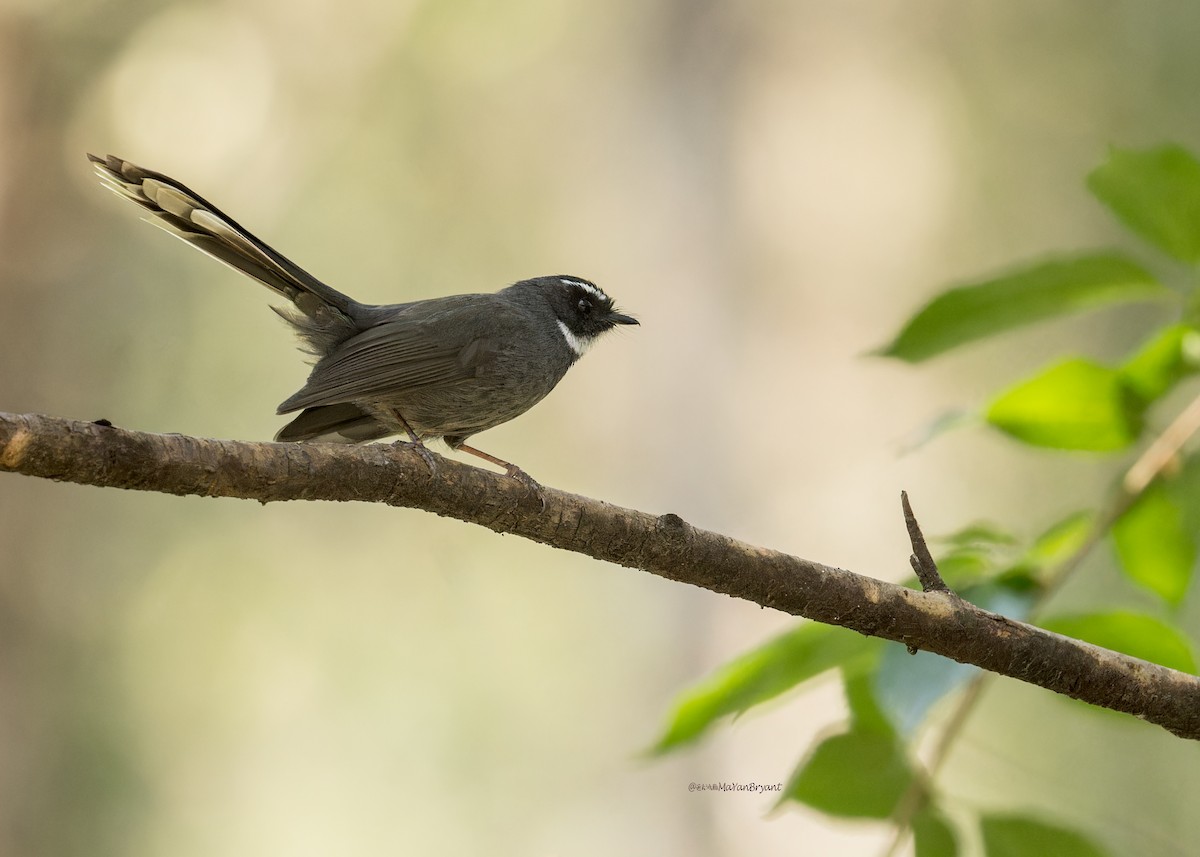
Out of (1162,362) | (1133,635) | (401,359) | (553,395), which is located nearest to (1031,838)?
(1133,635)

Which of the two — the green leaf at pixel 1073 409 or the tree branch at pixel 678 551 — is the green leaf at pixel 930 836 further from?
the green leaf at pixel 1073 409

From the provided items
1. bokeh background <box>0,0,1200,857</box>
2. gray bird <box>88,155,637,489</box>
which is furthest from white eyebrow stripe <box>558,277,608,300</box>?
bokeh background <box>0,0,1200,857</box>

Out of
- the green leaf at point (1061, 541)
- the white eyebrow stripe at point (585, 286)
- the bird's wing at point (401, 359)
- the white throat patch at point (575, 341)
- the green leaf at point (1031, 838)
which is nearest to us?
the green leaf at point (1031, 838)

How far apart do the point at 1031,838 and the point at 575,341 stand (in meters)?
2.65

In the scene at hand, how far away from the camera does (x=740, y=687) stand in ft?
7.48

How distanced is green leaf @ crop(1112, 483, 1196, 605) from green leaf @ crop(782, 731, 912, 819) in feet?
2.55

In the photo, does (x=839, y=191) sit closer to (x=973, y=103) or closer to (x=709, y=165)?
(x=709, y=165)

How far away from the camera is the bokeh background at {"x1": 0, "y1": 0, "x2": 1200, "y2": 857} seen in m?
7.03

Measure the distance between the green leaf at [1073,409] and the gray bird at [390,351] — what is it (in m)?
1.58

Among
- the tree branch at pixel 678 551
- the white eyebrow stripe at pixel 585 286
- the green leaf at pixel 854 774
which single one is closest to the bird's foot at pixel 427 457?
the tree branch at pixel 678 551

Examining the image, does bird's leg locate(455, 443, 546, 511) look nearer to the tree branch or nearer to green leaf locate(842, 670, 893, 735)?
the tree branch

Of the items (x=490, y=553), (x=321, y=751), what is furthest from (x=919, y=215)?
(x=321, y=751)

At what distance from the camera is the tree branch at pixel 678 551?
198 cm

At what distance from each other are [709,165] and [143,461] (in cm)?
646
